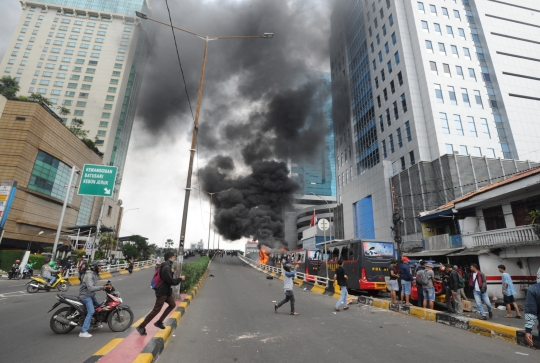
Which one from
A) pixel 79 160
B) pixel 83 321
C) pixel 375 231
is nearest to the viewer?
pixel 83 321

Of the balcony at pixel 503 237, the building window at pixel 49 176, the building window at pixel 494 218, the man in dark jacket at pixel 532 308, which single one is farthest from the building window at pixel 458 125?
the building window at pixel 49 176

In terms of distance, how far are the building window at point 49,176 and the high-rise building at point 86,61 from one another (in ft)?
86.8

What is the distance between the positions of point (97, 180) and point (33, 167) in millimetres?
16541

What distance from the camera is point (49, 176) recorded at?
30.5 meters

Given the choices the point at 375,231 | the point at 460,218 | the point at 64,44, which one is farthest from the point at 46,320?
the point at 64,44

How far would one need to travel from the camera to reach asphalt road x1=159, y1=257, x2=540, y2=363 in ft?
13.4

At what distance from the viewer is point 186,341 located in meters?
4.83

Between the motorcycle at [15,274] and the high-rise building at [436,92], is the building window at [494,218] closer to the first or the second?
the high-rise building at [436,92]

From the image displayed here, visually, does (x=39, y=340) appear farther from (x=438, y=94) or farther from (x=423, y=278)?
(x=438, y=94)

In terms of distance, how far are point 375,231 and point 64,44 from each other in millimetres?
78455

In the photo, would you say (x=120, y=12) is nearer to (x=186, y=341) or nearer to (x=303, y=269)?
(x=303, y=269)

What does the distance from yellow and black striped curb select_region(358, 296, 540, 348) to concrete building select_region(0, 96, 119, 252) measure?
92.2ft

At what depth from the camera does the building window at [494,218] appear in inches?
561

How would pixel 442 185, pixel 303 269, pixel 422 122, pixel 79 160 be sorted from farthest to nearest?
1. pixel 79 160
2. pixel 422 122
3. pixel 442 185
4. pixel 303 269
